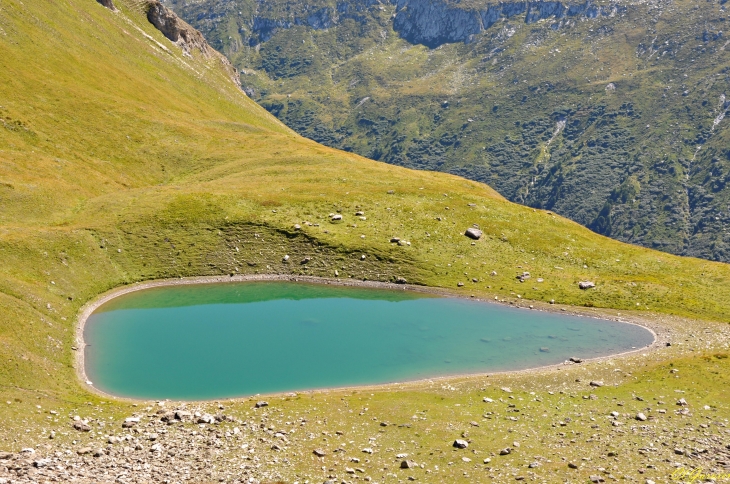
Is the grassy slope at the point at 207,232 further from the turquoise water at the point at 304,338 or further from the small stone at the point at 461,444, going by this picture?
the small stone at the point at 461,444

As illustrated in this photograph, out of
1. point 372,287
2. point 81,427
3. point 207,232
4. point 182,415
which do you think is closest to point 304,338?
point 372,287

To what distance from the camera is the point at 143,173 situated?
116125 mm

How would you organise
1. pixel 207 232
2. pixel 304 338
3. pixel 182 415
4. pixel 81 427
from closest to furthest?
pixel 81 427 < pixel 182 415 < pixel 304 338 < pixel 207 232

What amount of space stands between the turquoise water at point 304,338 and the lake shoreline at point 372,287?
925 mm

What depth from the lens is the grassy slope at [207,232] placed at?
61.1 metres

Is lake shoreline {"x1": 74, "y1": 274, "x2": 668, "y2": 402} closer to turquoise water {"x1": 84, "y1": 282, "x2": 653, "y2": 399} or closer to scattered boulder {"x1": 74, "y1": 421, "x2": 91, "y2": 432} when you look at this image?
turquoise water {"x1": 84, "y1": 282, "x2": 653, "y2": 399}

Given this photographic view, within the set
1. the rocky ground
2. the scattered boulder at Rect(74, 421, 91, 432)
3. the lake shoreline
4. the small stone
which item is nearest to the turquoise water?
the lake shoreline

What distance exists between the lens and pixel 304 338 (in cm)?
6606

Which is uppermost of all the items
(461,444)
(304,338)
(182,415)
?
(461,444)

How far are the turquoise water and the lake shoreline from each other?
0.92 meters

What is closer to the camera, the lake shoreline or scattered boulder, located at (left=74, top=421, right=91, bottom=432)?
scattered boulder, located at (left=74, top=421, right=91, bottom=432)

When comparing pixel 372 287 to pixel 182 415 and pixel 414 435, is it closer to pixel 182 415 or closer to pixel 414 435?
pixel 414 435

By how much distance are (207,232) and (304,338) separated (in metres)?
27.3

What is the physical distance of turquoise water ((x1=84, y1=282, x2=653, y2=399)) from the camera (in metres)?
55.6
